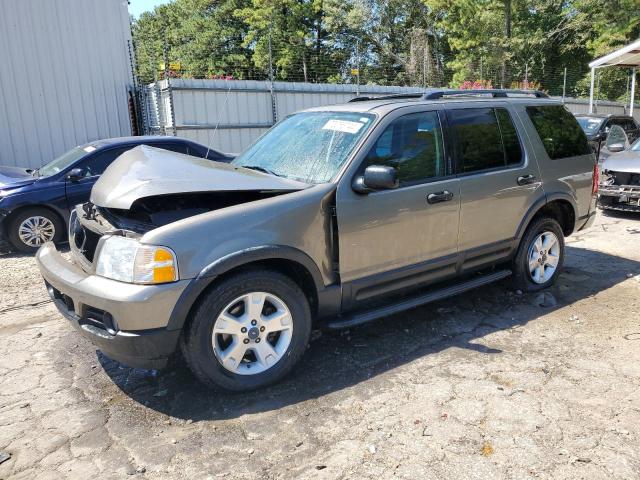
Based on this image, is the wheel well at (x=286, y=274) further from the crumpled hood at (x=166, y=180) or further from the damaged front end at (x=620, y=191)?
the damaged front end at (x=620, y=191)

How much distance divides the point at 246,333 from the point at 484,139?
263 centimetres

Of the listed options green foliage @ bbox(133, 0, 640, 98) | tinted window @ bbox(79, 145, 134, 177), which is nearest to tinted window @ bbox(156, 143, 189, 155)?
tinted window @ bbox(79, 145, 134, 177)

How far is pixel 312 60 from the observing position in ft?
121

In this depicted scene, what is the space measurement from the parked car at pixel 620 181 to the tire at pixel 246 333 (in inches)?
279

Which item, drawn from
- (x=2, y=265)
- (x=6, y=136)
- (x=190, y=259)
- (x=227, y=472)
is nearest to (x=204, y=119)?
(x=6, y=136)

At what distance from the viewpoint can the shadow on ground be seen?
10.9 feet

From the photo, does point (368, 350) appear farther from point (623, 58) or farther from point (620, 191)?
point (623, 58)

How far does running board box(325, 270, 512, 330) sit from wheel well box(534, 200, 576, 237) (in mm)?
781

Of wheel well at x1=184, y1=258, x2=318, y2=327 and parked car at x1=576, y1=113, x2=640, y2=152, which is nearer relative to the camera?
wheel well at x1=184, y1=258, x2=318, y2=327

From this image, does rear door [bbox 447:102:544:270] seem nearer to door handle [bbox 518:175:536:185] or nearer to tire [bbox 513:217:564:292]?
door handle [bbox 518:175:536:185]

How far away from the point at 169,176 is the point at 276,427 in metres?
1.65

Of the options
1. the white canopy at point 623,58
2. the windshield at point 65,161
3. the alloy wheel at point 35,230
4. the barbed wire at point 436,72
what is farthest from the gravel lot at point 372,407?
the barbed wire at point 436,72

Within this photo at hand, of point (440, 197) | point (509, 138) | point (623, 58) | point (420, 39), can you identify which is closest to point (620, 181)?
point (509, 138)

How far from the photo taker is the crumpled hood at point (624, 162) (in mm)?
8281
